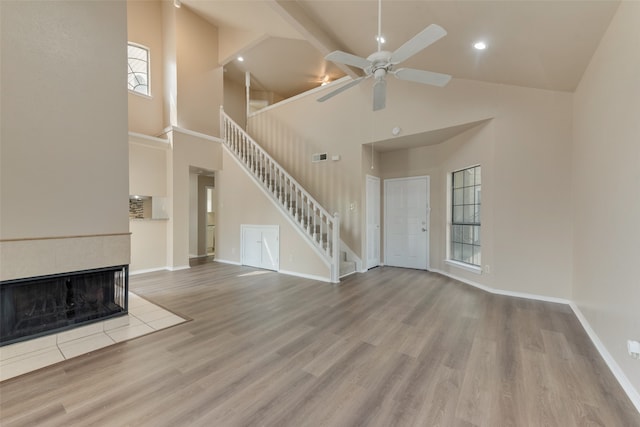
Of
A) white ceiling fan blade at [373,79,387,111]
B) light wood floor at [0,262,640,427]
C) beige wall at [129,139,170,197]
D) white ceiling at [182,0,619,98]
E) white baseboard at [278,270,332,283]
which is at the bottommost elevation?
light wood floor at [0,262,640,427]

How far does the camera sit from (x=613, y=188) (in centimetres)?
221

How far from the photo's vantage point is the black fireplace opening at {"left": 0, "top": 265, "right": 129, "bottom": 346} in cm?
252

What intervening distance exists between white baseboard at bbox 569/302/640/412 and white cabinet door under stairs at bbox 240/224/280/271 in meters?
4.46

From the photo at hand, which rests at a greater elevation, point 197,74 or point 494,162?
point 197,74

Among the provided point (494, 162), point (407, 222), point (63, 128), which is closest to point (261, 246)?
point (407, 222)

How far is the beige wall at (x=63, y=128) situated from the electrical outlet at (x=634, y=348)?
4.63 m

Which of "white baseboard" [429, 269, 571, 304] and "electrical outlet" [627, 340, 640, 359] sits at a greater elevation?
"electrical outlet" [627, 340, 640, 359]

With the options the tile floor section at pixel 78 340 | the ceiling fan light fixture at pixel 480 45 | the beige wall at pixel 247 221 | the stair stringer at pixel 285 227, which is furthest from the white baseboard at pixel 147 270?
the ceiling fan light fixture at pixel 480 45

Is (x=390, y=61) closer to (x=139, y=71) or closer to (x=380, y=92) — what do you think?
(x=380, y=92)

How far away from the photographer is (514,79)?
358cm

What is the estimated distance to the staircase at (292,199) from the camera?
186 inches

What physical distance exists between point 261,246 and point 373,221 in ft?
8.12

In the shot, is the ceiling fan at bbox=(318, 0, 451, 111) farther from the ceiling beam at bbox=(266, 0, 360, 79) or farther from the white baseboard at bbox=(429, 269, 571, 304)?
the white baseboard at bbox=(429, 269, 571, 304)

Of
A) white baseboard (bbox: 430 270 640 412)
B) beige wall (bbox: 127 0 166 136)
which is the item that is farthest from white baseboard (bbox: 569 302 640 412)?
beige wall (bbox: 127 0 166 136)
